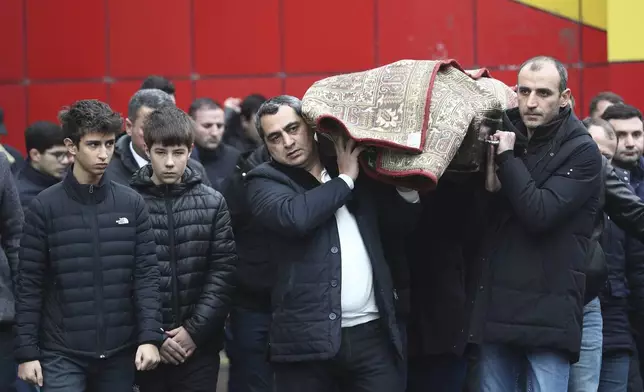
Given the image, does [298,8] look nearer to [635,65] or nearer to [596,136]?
[635,65]

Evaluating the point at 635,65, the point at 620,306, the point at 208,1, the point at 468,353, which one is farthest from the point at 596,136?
the point at 208,1

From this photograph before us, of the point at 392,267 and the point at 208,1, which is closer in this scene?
the point at 392,267

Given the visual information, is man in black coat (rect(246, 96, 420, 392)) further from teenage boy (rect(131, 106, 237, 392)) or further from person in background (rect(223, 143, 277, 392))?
person in background (rect(223, 143, 277, 392))

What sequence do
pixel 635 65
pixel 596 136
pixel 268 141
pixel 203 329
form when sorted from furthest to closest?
pixel 635 65, pixel 596 136, pixel 203 329, pixel 268 141

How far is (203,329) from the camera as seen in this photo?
6.05m

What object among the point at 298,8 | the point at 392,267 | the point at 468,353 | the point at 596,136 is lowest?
the point at 468,353

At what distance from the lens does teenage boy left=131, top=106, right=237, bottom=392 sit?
605 centimetres

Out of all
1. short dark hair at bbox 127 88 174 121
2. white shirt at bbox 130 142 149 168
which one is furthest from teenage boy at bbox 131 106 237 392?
short dark hair at bbox 127 88 174 121

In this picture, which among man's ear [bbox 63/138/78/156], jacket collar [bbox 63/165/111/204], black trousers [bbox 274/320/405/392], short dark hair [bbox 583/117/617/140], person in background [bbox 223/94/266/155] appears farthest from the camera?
person in background [bbox 223/94/266/155]

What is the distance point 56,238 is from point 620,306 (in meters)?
3.16

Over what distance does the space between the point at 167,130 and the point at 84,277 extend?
2.71 ft

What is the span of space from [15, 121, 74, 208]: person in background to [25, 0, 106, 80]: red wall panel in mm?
3738

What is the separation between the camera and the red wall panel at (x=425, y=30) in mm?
11148

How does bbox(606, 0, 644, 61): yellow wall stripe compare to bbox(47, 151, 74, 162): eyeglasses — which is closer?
bbox(47, 151, 74, 162): eyeglasses
